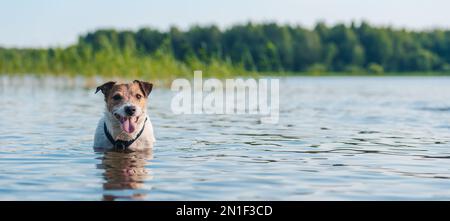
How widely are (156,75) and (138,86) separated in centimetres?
3757

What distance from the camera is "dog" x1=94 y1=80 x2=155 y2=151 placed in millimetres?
13070

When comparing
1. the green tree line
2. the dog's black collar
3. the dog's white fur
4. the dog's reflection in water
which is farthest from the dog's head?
the green tree line

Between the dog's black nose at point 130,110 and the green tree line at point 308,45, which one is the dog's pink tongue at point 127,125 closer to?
the dog's black nose at point 130,110

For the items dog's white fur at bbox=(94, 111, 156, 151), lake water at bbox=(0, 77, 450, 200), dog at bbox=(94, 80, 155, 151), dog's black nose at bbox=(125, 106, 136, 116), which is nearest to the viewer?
lake water at bbox=(0, 77, 450, 200)

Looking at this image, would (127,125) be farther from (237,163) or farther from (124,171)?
(237,163)

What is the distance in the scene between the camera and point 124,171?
11508 millimetres

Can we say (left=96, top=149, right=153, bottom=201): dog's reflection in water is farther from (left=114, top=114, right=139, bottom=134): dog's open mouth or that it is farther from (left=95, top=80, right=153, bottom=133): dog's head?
(left=95, top=80, right=153, bottom=133): dog's head

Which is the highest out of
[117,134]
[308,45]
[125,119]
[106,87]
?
[308,45]

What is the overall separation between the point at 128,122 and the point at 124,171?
6.48ft

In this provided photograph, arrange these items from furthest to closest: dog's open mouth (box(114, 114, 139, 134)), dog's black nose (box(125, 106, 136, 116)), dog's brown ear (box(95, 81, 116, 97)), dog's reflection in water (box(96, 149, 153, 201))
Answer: dog's brown ear (box(95, 81, 116, 97))
dog's open mouth (box(114, 114, 139, 134))
dog's black nose (box(125, 106, 136, 116))
dog's reflection in water (box(96, 149, 153, 201))

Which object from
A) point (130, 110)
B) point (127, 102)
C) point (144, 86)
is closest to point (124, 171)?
point (130, 110)

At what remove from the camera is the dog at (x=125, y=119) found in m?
13.1

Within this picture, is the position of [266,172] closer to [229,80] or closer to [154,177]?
[154,177]
